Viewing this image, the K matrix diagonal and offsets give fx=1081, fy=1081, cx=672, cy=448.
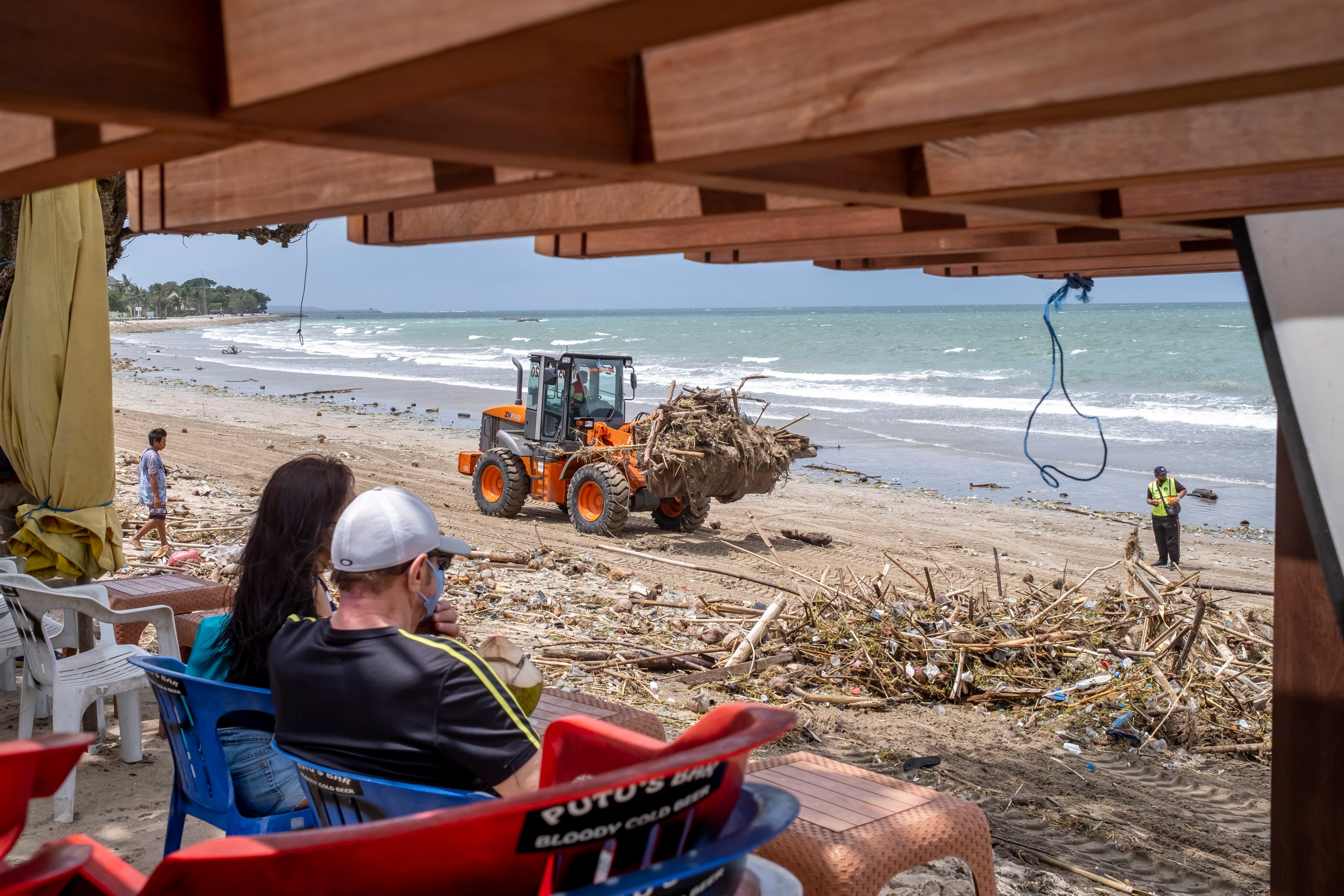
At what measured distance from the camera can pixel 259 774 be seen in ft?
9.88

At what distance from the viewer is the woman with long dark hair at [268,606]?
2971 millimetres

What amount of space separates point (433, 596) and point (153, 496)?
24.3ft

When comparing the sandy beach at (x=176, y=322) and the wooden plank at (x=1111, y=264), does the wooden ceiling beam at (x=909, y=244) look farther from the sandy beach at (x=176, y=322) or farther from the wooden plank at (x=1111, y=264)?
the sandy beach at (x=176, y=322)

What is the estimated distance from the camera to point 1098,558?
12812 millimetres

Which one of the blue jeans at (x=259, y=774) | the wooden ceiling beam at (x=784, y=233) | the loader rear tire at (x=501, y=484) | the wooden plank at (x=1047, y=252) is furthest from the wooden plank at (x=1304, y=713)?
the loader rear tire at (x=501, y=484)

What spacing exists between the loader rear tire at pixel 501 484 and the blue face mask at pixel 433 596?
9.93 m

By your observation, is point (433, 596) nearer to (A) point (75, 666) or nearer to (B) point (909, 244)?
(B) point (909, 244)

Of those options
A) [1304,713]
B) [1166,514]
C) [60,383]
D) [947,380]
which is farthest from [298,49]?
[947,380]

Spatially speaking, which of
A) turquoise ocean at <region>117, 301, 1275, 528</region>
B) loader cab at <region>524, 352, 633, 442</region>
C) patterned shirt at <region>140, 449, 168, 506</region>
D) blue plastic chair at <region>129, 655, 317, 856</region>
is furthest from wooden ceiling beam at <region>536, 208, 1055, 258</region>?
loader cab at <region>524, 352, 633, 442</region>

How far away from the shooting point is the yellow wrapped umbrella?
14.8 feet

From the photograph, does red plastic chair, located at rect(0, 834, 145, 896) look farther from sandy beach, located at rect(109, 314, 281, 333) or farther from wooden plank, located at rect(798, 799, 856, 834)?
sandy beach, located at rect(109, 314, 281, 333)

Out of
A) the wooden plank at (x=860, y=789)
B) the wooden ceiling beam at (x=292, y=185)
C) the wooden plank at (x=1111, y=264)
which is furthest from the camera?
the wooden plank at (x=1111, y=264)

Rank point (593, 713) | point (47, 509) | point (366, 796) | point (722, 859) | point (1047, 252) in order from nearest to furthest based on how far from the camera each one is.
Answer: point (722, 859), point (366, 796), point (593, 713), point (1047, 252), point (47, 509)

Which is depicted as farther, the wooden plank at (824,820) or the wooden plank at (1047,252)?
the wooden plank at (1047,252)
